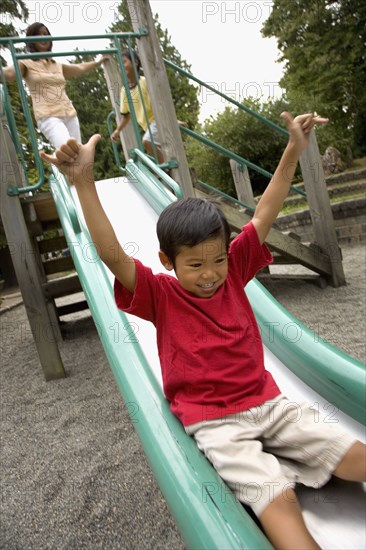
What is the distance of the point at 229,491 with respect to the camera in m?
1.23

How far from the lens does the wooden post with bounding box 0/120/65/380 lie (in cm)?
349

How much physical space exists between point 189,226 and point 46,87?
323 centimetres

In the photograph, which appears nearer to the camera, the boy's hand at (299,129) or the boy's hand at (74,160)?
the boy's hand at (74,160)

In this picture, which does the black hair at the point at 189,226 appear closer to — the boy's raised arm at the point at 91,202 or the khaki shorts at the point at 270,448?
the boy's raised arm at the point at 91,202

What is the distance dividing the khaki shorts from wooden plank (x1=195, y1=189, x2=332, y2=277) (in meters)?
3.22

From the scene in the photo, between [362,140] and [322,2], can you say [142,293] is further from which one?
[362,140]

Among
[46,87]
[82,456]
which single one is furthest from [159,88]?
[82,456]

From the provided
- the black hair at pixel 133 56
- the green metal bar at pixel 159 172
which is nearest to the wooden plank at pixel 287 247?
the green metal bar at pixel 159 172

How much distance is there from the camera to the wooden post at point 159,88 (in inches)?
135

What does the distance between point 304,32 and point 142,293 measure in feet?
44.1

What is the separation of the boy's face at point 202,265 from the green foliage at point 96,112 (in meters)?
23.6

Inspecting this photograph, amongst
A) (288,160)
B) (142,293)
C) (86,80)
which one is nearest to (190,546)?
(142,293)

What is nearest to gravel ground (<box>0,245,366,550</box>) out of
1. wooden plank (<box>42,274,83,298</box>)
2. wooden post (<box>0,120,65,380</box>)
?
wooden post (<box>0,120,65,380</box>)

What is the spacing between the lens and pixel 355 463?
125cm
